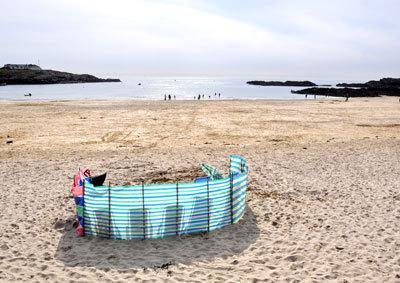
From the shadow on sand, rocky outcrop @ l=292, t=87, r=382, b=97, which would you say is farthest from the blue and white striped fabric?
rocky outcrop @ l=292, t=87, r=382, b=97

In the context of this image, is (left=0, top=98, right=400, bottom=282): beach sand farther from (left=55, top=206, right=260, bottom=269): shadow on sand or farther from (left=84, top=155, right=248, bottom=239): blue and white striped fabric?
(left=84, top=155, right=248, bottom=239): blue and white striped fabric

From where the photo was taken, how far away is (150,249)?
9.40 m

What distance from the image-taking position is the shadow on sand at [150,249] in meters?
8.76

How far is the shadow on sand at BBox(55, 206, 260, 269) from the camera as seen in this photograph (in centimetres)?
876

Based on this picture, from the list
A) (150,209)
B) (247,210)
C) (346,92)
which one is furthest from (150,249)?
(346,92)

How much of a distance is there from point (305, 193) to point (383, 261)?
17.8 ft

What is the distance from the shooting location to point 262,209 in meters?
12.5

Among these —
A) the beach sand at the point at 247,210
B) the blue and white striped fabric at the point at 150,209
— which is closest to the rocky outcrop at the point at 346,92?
the beach sand at the point at 247,210

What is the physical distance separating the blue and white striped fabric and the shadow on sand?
247 mm

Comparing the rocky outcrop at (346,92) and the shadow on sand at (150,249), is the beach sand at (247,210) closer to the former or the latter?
the shadow on sand at (150,249)

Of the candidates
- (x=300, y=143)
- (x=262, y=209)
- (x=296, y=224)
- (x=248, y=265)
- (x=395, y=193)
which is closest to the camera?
(x=248, y=265)

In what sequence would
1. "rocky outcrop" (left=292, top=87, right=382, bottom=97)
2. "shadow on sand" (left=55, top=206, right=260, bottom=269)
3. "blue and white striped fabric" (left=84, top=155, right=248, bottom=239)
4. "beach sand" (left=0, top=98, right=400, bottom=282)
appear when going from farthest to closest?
"rocky outcrop" (left=292, top=87, right=382, bottom=97), "blue and white striped fabric" (left=84, top=155, right=248, bottom=239), "shadow on sand" (left=55, top=206, right=260, bottom=269), "beach sand" (left=0, top=98, right=400, bottom=282)

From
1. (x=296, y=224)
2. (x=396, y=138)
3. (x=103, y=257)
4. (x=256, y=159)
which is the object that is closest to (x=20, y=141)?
(x=256, y=159)

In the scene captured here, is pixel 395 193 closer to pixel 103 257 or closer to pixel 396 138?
pixel 103 257
